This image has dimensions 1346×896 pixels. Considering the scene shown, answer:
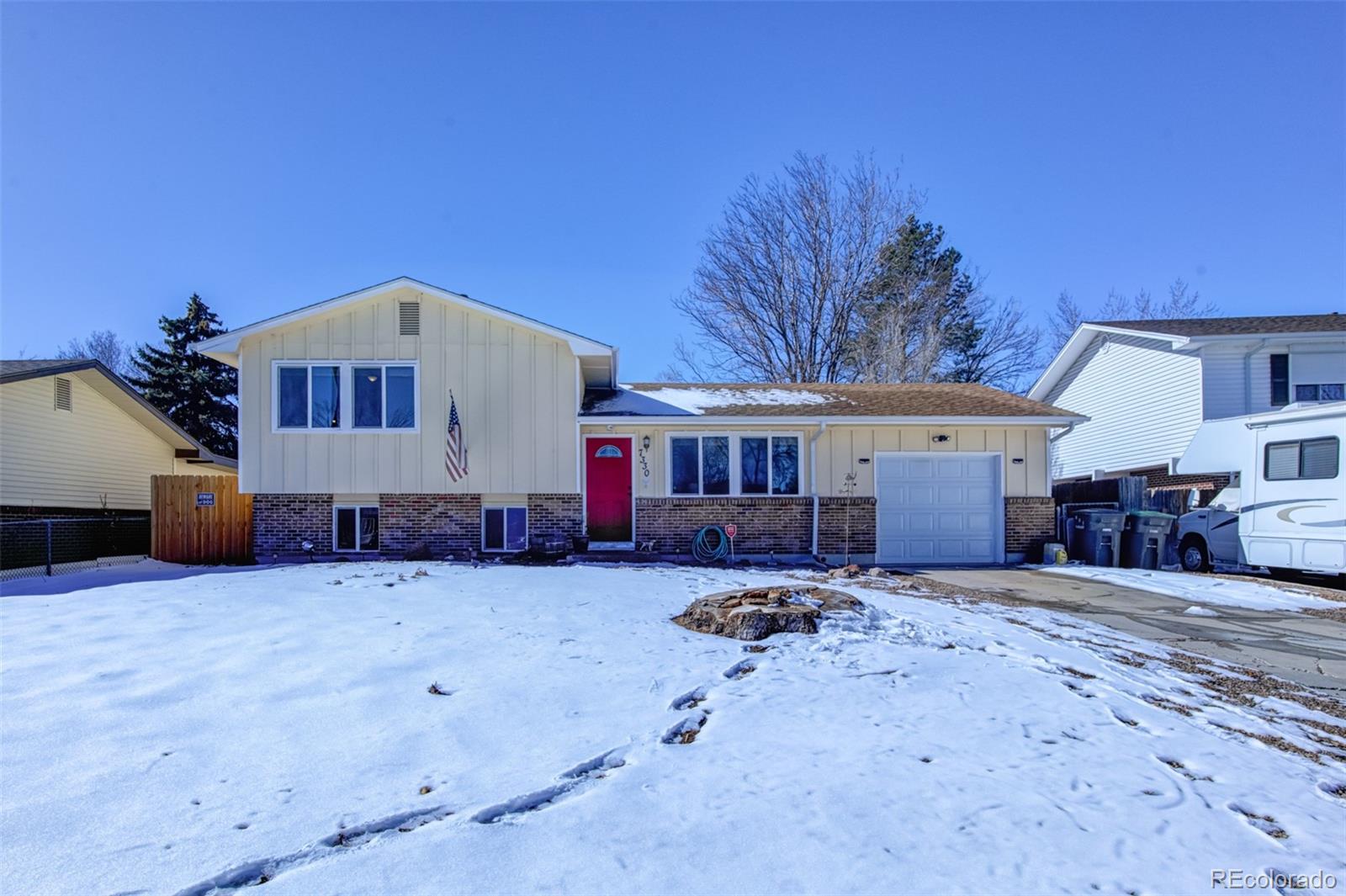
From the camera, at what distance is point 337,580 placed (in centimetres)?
928

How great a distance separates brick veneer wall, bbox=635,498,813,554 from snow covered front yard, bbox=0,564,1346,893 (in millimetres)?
7396

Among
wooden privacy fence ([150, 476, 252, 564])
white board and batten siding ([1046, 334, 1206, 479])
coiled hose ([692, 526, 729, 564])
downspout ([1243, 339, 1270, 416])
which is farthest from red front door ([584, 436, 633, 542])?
downspout ([1243, 339, 1270, 416])

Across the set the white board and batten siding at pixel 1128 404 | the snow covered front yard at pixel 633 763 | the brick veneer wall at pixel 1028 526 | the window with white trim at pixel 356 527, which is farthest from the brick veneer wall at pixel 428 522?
the white board and batten siding at pixel 1128 404

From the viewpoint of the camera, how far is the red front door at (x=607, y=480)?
14219 mm

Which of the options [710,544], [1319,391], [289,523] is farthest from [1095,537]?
[289,523]

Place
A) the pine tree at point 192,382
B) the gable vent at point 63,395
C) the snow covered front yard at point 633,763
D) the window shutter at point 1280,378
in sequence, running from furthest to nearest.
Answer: the pine tree at point 192,382
the window shutter at point 1280,378
the gable vent at point 63,395
the snow covered front yard at point 633,763

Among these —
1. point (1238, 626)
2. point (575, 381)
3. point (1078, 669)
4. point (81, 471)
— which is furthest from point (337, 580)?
point (81, 471)

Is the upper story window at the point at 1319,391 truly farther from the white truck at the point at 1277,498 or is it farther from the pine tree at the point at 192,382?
the pine tree at the point at 192,382

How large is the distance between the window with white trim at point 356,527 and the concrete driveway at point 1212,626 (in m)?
9.53

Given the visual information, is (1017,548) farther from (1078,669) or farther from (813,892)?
(813,892)

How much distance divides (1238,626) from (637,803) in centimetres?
782

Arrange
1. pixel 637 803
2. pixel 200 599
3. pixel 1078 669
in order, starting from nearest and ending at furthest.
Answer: pixel 637 803, pixel 1078 669, pixel 200 599

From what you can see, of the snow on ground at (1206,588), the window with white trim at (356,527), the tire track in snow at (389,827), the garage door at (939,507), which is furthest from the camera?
the garage door at (939,507)

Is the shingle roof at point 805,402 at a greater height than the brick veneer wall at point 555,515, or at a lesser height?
greater
